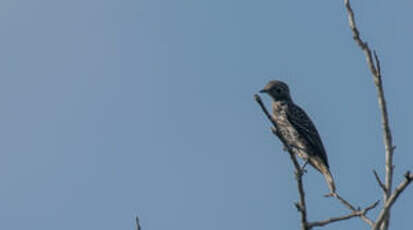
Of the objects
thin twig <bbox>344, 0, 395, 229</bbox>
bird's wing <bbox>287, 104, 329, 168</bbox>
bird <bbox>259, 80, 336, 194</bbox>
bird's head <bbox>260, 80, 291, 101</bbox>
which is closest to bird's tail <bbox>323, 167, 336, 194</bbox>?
bird <bbox>259, 80, 336, 194</bbox>

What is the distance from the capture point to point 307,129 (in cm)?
1602

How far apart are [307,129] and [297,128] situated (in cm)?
21

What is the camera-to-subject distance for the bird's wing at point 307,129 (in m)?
15.7

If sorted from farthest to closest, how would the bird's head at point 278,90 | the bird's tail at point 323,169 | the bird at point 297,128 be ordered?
the bird's head at point 278,90 → the bird at point 297,128 → the bird's tail at point 323,169

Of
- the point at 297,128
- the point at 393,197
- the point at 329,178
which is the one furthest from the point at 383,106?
the point at 297,128

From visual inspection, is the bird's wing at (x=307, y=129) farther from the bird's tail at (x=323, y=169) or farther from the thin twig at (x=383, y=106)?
the thin twig at (x=383, y=106)

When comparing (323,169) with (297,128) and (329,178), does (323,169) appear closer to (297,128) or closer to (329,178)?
(329,178)

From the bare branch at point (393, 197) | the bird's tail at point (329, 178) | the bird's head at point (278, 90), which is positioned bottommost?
the bare branch at point (393, 197)

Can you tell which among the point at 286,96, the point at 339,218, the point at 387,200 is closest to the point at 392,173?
the point at 387,200

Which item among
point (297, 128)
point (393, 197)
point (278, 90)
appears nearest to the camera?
point (393, 197)

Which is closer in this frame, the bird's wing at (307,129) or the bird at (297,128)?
the bird at (297,128)

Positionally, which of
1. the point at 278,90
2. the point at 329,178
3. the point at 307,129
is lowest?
the point at 329,178

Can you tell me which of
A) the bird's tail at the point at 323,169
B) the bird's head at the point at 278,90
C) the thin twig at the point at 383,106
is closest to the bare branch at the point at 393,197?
the thin twig at the point at 383,106

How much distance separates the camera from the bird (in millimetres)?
15445
